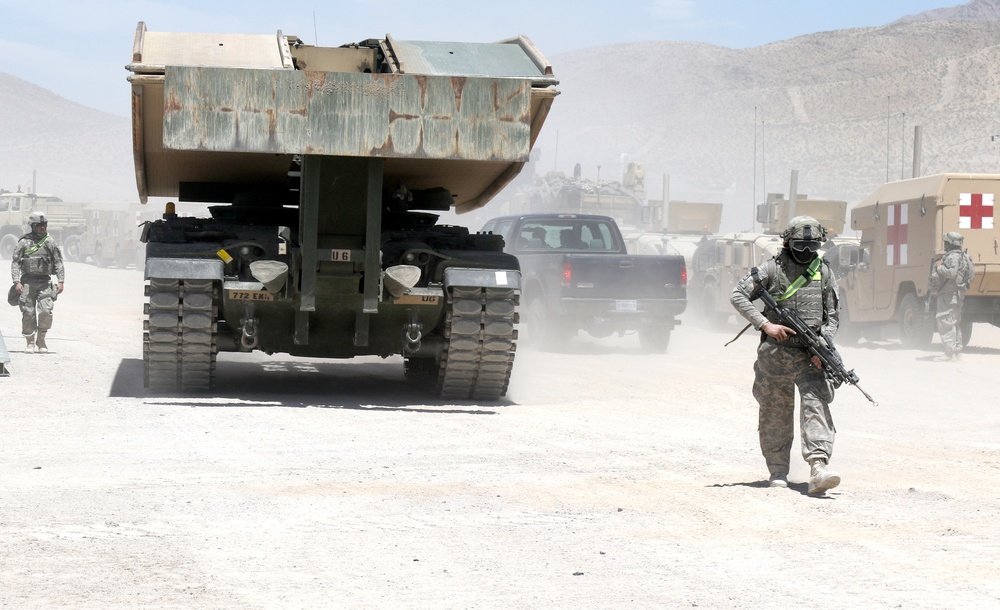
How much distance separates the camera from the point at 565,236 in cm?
1998

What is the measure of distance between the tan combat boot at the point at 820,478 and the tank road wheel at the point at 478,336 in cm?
439

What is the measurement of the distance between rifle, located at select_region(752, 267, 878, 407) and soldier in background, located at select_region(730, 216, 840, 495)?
0.04 meters

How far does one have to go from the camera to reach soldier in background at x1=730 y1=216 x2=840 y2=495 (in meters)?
8.41

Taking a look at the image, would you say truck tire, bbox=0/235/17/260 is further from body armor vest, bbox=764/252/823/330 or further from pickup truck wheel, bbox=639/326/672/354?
body armor vest, bbox=764/252/823/330

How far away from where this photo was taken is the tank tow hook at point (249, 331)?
1188cm

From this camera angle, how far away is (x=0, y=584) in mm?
5559

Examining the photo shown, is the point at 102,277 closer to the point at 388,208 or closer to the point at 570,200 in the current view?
the point at 570,200

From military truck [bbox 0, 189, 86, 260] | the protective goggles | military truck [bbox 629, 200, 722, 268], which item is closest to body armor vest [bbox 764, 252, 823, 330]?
the protective goggles

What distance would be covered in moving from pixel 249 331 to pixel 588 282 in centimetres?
748

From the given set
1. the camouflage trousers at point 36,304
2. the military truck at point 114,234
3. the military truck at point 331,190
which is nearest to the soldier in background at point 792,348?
the military truck at point 331,190

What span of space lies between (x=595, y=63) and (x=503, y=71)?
6786 inches

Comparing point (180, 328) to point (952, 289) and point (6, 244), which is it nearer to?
point (952, 289)

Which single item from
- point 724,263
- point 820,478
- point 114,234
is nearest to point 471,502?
point 820,478

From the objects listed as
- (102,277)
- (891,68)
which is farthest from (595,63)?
(102,277)
